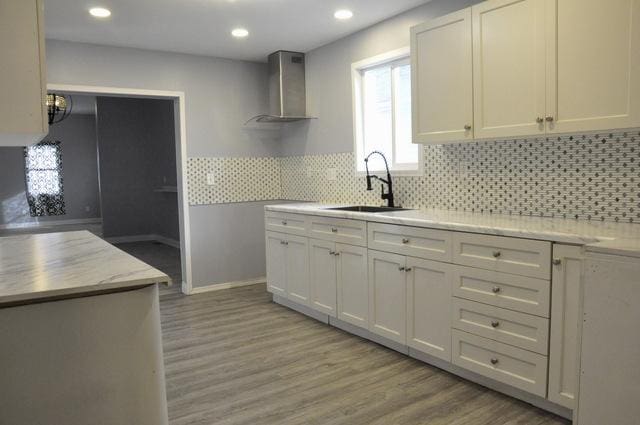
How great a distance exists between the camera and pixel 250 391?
8.90 ft

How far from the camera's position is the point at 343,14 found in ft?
12.3

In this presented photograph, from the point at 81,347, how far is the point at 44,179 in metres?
11.4

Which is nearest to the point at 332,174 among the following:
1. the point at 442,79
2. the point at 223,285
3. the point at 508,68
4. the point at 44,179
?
the point at 223,285

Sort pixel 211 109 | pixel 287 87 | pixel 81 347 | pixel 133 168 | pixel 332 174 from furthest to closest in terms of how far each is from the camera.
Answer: pixel 133 168, pixel 211 109, pixel 287 87, pixel 332 174, pixel 81 347

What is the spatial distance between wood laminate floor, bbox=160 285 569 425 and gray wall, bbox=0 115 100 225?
360 inches

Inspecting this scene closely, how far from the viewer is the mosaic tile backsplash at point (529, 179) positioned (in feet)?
8.23

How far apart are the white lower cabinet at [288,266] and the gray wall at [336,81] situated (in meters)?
1.02

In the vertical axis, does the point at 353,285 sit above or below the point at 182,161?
below

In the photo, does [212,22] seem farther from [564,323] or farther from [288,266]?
[564,323]

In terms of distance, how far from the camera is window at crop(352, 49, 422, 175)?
385 cm

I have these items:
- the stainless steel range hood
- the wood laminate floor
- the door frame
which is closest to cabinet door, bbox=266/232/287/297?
the wood laminate floor

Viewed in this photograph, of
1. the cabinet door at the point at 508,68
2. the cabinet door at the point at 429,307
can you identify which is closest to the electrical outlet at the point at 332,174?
the cabinet door at the point at 429,307

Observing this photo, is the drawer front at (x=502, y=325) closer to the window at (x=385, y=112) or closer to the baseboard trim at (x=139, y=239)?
the window at (x=385, y=112)

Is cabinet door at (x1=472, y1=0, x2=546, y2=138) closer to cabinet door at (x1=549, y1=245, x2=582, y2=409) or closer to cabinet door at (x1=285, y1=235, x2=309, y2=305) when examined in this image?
cabinet door at (x1=549, y1=245, x2=582, y2=409)
